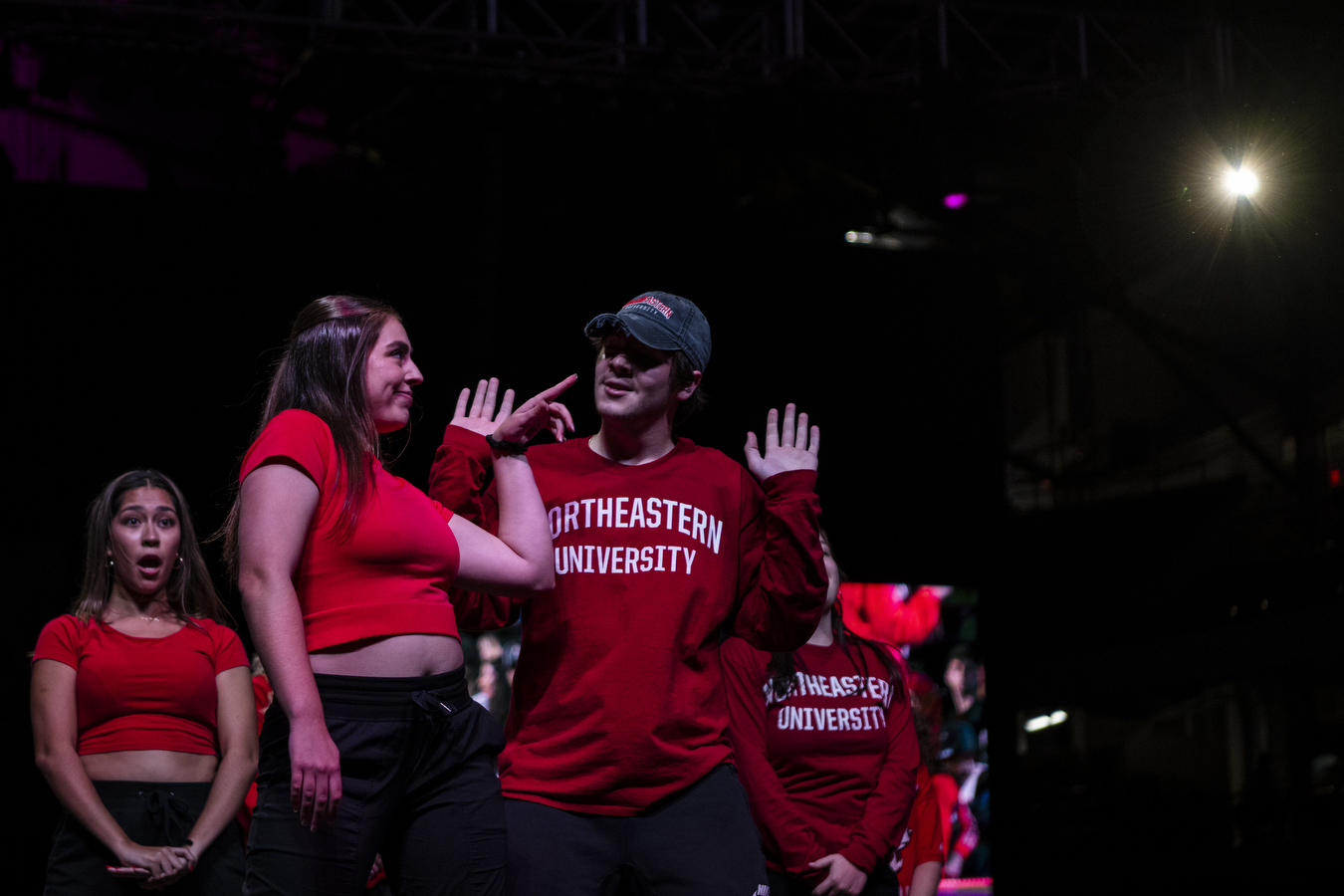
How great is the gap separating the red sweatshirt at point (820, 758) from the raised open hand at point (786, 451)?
724 millimetres

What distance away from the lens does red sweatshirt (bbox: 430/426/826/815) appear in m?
2.14

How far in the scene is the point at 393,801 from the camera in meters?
1.89

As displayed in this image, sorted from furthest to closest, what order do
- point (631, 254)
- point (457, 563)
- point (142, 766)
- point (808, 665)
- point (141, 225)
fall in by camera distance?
point (631, 254), point (141, 225), point (808, 665), point (142, 766), point (457, 563)

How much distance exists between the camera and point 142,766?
9.68 ft

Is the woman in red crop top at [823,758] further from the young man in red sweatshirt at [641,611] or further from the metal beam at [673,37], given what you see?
the metal beam at [673,37]

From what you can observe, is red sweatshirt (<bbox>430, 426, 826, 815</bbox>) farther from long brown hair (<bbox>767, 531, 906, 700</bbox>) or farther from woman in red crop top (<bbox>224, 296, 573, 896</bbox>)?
long brown hair (<bbox>767, 531, 906, 700</bbox>)

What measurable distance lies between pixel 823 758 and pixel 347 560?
153 cm

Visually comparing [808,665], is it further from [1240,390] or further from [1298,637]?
[1240,390]

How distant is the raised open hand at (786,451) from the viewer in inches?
94.8

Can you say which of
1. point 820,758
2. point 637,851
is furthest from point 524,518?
point 820,758

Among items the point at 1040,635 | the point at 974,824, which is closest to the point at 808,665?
the point at 974,824

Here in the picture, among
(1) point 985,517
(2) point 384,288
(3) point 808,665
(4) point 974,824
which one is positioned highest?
(2) point 384,288

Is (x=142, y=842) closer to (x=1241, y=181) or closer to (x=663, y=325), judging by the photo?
(x=663, y=325)

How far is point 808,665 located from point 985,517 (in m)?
4.60
